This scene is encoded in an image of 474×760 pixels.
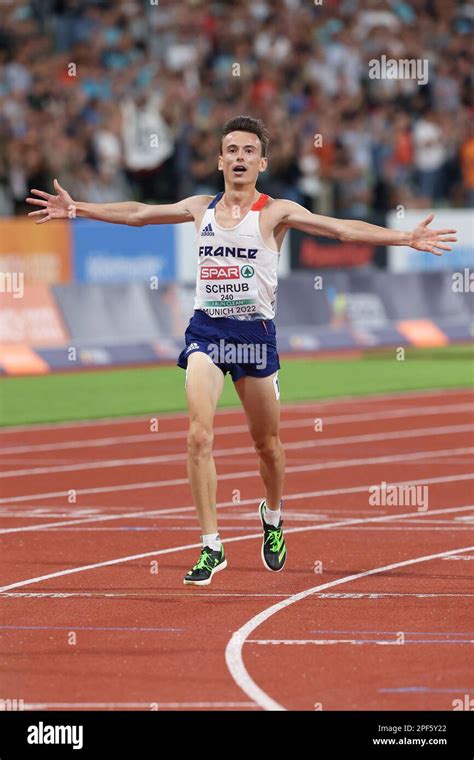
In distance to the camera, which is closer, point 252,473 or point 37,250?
point 252,473

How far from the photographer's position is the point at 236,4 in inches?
1228

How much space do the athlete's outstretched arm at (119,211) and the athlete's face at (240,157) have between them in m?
0.29

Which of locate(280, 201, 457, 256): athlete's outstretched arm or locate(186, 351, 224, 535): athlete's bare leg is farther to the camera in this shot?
locate(186, 351, 224, 535): athlete's bare leg

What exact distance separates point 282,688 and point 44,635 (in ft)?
5.49

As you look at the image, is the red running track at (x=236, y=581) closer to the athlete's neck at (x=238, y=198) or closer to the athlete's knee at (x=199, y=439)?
the athlete's knee at (x=199, y=439)

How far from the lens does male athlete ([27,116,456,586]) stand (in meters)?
9.27

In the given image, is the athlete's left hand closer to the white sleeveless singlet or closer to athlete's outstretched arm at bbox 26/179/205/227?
the white sleeveless singlet

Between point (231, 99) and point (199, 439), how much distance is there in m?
20.5

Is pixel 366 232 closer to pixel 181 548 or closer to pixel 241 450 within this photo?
pixel 181 548

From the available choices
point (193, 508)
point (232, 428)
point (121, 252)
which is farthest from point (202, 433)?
point (121, 252)

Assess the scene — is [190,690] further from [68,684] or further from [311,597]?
[311,597]

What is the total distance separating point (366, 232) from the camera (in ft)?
30.1

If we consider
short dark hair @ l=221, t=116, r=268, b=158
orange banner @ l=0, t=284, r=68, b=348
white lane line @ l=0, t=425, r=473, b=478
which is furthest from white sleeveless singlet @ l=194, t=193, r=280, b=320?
orange banner @ l=0, t=284, r=68, b=348

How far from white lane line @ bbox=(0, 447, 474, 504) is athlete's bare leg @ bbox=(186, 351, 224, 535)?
3.87 m
